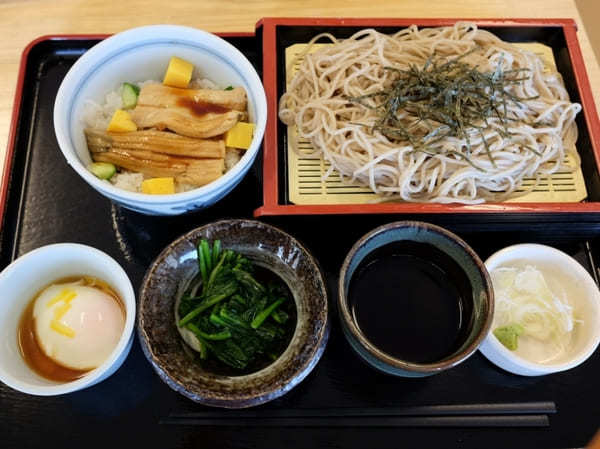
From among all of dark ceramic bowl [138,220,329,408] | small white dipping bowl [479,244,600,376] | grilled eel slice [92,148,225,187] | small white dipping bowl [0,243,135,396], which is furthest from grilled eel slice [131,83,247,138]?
small white dipping bowl [479,244,600,376]

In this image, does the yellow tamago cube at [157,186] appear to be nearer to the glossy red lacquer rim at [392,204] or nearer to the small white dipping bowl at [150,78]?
the small white dipping bowl at [150,78]

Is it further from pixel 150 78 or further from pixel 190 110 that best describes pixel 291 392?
pixel 150 78

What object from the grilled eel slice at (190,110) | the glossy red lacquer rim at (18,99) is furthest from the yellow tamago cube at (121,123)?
the glossy red lacquer rim at (18,99)

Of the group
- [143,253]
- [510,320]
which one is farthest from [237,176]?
[510,320]

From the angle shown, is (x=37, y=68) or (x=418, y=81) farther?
(x=37, y=68)

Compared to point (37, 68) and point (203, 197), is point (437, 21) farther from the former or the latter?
point (37, 68)

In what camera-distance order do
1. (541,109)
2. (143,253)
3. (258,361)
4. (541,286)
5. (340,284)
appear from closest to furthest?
1. (340,284)
2. (258,361)
3. (541,286)
4. (143,253)
5. (541,109)

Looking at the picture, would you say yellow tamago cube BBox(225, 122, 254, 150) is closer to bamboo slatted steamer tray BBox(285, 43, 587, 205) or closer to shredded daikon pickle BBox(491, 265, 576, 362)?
bamboo slatted steamer tray BBox(285, 43, 587, 205)
